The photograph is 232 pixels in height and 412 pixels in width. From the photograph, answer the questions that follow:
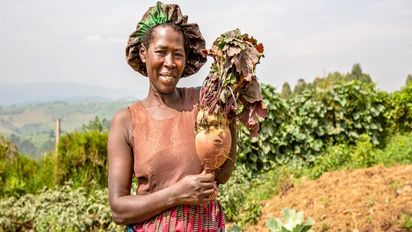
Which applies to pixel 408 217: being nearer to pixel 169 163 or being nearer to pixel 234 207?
pixel 234 207

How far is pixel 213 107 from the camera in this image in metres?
→ 1.83

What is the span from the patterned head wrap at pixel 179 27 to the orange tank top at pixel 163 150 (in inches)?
7.3

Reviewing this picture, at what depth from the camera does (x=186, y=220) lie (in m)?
1.87

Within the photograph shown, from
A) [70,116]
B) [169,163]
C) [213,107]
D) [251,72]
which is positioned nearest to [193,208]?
[169,163]

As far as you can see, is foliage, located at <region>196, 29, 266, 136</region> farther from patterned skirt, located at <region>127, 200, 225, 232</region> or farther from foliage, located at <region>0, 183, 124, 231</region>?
foliage, located at <region>0, 183, 124, 231</region>

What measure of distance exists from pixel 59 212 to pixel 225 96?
5378mm

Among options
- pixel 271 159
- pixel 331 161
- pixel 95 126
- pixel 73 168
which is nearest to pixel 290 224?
pixel 73 168

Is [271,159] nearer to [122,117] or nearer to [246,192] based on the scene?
[246,192]

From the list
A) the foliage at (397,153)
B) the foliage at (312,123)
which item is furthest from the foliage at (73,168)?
the foliage at (397,153)

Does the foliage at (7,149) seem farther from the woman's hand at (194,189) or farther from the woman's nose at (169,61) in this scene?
the woman's hand at (194,189)

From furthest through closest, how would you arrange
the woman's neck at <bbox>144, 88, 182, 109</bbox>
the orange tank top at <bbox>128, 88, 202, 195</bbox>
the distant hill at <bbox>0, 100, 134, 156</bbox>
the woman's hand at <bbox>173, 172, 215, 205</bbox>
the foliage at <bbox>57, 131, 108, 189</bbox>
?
the distant hill at <bbox>0, 100, 134, 156</bbox> < the foliage at <bbox>57, 131, 108, 189</bbox> < the woman's neck at <bbox>144, 88, 182, 109</bbox> < the orange tank top at <bbox>128, 88, 202, 195</bbox> < the woman's hand at <bbox>173, 172, 215, 205</bbox>

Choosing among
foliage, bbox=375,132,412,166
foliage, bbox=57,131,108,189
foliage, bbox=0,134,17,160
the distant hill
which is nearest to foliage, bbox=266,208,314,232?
foliage, bbox=57,131,108,189

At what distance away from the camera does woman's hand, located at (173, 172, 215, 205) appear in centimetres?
178

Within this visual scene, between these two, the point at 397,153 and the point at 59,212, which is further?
the point at 397,153
